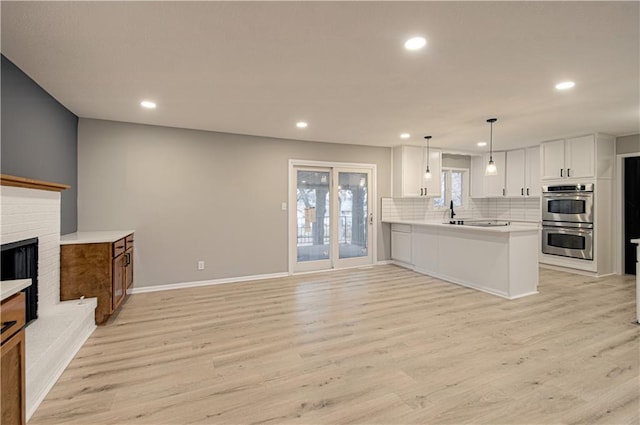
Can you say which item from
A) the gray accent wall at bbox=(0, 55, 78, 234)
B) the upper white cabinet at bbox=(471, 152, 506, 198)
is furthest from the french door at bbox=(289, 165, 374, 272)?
the gray accent wall at bbox=(0, 55, 78, 234)

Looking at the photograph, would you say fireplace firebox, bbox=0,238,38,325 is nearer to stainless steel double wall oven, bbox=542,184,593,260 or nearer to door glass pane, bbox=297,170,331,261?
door glass pane, bbox=297,170,331,261

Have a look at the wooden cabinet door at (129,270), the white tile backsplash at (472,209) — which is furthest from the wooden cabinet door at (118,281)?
the white tile backsplash at (472,209)

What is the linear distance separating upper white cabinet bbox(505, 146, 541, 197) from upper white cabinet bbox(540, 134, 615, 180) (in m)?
0.52

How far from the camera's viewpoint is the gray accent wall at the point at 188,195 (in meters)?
4.26

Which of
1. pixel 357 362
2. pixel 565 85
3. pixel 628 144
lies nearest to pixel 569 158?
pixel 628 144

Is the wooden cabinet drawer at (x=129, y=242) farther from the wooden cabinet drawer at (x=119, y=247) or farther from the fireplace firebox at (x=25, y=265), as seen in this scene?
the fireplace firebox at (x=25, y=265)

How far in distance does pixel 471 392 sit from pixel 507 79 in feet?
8.72

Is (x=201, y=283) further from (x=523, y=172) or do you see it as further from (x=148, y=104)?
(x=523, y=172)

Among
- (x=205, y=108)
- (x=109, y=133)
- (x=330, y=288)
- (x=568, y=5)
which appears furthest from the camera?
(x=330, y=288)

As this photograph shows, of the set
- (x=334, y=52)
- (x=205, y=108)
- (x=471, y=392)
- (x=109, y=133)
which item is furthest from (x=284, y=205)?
(x=471, y=392)

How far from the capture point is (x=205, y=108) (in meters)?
3.74

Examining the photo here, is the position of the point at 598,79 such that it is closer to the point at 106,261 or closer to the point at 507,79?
the point at 507,79

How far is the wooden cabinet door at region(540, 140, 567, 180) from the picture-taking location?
5660 millimetres

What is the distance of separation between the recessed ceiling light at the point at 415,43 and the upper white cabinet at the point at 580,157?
4860 mm
